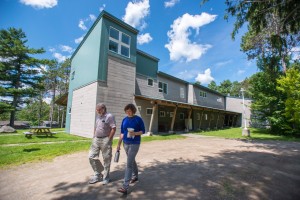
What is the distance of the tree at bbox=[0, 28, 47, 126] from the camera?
73.1ft

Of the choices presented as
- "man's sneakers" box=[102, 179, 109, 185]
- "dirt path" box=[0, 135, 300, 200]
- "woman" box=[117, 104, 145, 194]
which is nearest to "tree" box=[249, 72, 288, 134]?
"dirt path" box=[0, 135, 300, 200]

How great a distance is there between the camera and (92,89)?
1294 cm

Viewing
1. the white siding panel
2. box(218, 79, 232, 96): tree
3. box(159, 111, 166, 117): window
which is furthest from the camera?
box(218, 79, 232, 96): tree

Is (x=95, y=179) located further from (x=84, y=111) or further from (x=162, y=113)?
(x=162, y=113)

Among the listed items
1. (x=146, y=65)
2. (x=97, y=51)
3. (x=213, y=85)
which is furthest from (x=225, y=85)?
(x=97, y=51)

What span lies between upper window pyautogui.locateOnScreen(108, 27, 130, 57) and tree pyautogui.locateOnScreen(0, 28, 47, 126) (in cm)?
1653

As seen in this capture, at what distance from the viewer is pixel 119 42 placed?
46.2 ft

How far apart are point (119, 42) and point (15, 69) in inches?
740

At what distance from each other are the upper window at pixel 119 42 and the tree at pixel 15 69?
1653 cm

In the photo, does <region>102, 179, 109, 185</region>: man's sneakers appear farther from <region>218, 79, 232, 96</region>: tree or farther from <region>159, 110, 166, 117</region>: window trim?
<region>218, 79, 232, 96</region>: tree

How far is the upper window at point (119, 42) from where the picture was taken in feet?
44.5

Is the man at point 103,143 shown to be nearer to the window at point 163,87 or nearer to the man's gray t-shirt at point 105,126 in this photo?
the man's gray t-shirt at point 105,126

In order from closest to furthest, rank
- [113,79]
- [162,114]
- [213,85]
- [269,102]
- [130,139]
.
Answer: [130,139] < [113,79] < [269,102] < [162,114] < [213,85]

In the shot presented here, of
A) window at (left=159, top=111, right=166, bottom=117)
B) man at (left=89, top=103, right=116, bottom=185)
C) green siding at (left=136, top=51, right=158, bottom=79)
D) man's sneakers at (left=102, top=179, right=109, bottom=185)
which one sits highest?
green siding at (left=136, top=51, right=158, bottom=79)
